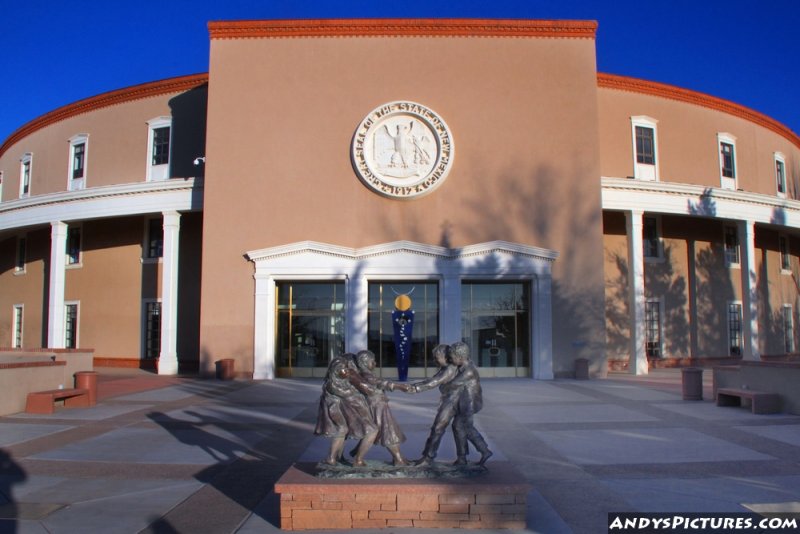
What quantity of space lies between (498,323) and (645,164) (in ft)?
35.8

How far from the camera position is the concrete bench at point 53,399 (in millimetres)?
14734

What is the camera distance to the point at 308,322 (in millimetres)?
24078

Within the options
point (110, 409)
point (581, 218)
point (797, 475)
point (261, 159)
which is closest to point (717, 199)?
point (581, 218)

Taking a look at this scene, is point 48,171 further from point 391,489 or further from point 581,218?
point 391,489

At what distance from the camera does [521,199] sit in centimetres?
2377

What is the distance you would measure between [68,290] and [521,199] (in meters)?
21.9

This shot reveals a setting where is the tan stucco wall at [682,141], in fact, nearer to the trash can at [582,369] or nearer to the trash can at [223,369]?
the trash can at [582,369]

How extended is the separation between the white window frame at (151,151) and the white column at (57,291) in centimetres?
433

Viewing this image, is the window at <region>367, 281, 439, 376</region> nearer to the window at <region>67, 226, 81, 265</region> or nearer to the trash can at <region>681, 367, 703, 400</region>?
the trash can at <region>681, 367, 703, 400</region>

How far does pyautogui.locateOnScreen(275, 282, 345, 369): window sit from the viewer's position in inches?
945

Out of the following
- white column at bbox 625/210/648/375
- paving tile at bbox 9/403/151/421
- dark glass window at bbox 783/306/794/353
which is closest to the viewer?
paving tile at bbox 9/403/151/421

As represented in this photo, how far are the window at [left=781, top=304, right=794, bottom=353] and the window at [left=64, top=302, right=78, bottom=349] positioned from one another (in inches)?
1386

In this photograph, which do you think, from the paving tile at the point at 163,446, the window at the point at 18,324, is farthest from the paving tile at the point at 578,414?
the window at the point at 18,324

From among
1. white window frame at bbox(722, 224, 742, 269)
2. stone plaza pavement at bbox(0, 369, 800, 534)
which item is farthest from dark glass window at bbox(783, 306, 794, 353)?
stone plaza pavement at bbox(0, 369, 800, 534)
